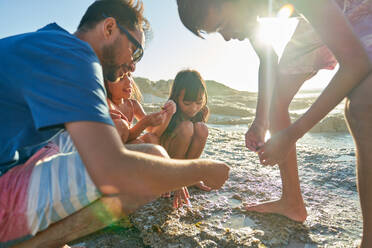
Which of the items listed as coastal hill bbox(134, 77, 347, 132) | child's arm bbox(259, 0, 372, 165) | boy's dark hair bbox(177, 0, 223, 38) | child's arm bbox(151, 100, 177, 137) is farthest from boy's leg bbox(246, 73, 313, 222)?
coastal hill bbox(134, 77, 347, 132)

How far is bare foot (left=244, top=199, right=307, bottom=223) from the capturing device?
1.72 meters

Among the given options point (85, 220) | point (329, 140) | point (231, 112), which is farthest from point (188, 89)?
point (231, 112)

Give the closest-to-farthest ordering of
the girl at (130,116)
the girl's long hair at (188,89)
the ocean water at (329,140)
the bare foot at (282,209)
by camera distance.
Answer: the bare foot at (282,209), the girl at (130,116), the girl's long hair at (188,89), the ocean water at (329,140)

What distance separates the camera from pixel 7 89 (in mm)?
979

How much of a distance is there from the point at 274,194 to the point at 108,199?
1.55 meters

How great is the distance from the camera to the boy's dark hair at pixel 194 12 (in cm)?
151

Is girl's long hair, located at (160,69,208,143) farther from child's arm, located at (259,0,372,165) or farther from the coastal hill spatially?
the coastal hill

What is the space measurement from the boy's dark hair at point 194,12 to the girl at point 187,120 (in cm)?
94

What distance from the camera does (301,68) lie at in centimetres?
170

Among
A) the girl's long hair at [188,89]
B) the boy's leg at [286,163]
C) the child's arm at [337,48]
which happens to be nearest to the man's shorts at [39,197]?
the child's arm at [337,48]

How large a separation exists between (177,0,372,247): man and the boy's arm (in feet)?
2.31

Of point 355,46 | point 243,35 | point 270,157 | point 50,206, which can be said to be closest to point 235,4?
point 243,35

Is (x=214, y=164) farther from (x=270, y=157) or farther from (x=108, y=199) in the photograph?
(x=108, y=199)

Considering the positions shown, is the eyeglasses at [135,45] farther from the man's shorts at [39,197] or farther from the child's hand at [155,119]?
the man's shorts at [39,197]
